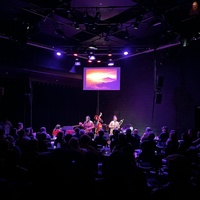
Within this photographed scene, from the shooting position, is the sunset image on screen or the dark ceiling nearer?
the dark ceiling

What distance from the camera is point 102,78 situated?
11.0 m

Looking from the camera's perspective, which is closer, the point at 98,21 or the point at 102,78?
the point at 98,21

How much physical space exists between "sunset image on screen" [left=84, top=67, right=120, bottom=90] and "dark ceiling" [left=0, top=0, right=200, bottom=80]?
3.84ft

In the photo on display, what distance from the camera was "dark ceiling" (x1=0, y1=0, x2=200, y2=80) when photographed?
646 cm

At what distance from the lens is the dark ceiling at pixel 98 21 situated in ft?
21.2

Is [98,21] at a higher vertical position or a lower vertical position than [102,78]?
higher

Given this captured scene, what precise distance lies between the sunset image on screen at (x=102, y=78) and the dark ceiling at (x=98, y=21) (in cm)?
117

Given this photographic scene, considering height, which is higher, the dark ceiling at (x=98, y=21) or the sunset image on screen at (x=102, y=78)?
the dark ceiling at (x=98, y=21)

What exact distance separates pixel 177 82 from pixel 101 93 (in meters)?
5.13

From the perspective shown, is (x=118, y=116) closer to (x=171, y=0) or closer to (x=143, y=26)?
(x=143, y=26)

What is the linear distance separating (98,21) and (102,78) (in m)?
4.52

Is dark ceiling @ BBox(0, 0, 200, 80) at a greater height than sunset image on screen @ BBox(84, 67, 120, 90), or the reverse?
dark ceiling @ BBox(0, 0, 200, 80)

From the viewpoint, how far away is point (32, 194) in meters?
2.62

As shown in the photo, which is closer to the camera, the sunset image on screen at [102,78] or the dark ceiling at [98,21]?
the dark ceiling at [98,21]
